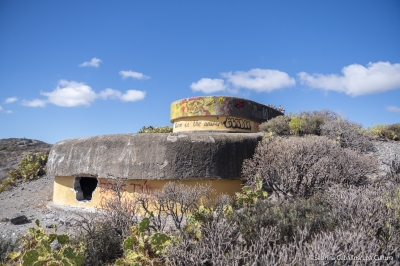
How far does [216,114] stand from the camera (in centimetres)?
983

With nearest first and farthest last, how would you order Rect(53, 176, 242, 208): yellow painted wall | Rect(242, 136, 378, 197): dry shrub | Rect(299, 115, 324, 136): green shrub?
Rect(242, 136, 378, 197): dry shrub → Rect(53, 176, 242, 208): yellow painted wall → Rect(299, 115, 324, 136): green shrub

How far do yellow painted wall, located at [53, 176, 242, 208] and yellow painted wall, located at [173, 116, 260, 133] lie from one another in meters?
2.48

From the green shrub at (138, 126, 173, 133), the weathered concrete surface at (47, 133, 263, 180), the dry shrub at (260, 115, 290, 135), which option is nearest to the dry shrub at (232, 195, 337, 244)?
the weathered concrete surface at (47, 133, 263, 180)

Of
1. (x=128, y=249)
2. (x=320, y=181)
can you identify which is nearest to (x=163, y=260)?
(x=128, y=249)

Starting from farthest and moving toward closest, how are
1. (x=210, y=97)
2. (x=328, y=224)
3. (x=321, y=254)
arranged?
(x=210, y=97) < (x=328, y=224) < (x=321, y=254)

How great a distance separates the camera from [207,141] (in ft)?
24.3

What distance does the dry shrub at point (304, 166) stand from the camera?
699 cm

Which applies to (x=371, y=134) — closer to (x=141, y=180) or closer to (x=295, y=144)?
(x=295, y=144)

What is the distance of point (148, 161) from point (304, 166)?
3.62 m

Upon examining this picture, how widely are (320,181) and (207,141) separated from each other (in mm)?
2735

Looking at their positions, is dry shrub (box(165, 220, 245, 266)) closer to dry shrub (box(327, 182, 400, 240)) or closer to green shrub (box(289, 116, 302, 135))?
dry shrub (box(327, 182, 400, 240))

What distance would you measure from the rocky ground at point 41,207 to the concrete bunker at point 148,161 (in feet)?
1.66

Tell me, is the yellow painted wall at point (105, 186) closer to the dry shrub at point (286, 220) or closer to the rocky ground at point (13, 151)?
the dry shrub at point (286, 220)

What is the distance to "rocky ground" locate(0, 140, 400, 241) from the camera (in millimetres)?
7211
